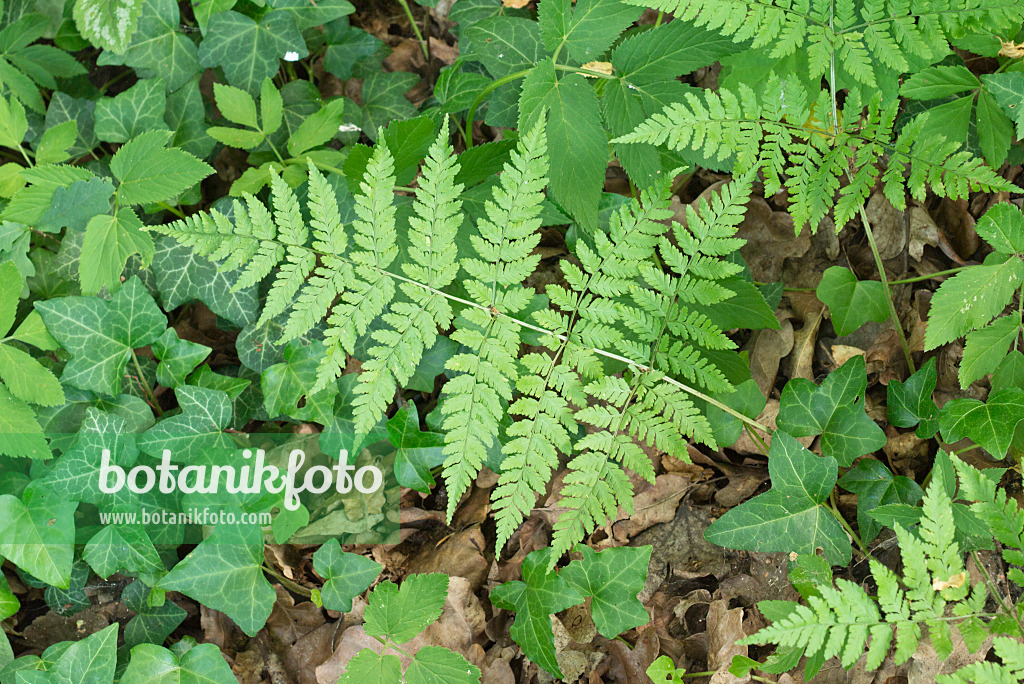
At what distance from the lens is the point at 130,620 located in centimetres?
263

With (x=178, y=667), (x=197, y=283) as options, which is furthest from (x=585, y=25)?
(x=178, y=667)

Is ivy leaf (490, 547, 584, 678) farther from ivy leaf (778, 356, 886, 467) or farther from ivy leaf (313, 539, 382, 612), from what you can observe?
ivy leaf (778, 356, 886, 467)

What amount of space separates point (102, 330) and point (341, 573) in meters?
1.33

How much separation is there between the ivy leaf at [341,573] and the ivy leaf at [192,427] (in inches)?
24.1

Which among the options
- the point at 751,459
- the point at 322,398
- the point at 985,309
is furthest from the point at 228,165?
the point at 985,309

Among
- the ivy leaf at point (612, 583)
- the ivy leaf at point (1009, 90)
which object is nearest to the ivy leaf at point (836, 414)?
the ivy leaf at point (612, 583)

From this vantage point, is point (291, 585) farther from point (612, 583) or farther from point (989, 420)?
point (989, 420)

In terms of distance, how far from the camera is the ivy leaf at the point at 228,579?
94.1 inches

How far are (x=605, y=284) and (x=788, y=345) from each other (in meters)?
0.97

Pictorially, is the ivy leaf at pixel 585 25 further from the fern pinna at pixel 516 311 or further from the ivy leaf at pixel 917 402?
the ivy leaf at pixel 917 402

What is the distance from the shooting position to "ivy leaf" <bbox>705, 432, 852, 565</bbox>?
207 cm

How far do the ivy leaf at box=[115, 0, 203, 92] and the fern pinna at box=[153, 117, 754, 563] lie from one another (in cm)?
129

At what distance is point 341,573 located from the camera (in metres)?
2.44

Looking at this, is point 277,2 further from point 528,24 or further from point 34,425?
point 34,425
